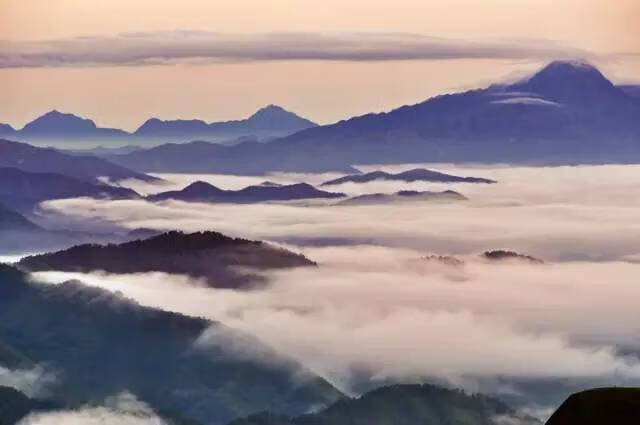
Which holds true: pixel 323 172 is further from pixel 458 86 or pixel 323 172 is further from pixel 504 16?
pixel 504 16

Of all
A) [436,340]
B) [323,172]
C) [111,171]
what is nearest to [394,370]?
[436,340]

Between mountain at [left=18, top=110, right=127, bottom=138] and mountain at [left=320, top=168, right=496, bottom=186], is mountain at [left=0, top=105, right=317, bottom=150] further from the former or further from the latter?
mountain at [left=320, top=168, right=496, bottom=186]

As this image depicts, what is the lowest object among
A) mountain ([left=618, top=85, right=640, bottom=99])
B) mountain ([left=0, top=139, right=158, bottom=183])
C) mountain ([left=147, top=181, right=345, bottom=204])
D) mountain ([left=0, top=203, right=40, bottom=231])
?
mountain ([left=0, top=203, right=40, bottom=231])

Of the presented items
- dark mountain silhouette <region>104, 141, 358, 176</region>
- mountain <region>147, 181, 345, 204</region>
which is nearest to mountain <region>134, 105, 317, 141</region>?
dark mountain silhouette <region>104, 141, 358, 176</region>

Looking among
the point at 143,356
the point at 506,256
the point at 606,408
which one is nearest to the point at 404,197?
the point at 506,256

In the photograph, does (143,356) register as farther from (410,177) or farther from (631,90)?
A: (631,90)

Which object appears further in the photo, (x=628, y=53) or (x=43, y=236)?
(x=43, y=236)

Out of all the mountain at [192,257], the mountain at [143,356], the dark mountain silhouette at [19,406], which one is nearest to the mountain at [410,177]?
the mountain at [192,257]
